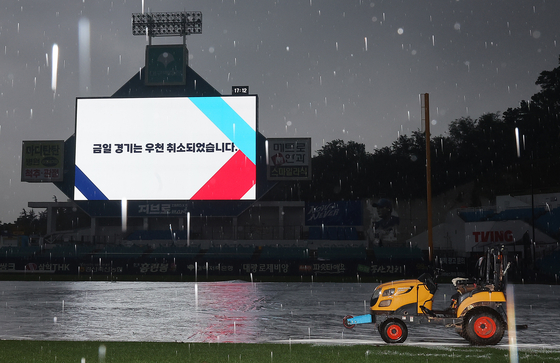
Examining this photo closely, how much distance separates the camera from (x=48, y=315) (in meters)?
13.9

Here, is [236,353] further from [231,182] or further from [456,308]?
[231,182]

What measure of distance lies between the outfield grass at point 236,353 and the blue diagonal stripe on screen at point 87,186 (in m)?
33.1

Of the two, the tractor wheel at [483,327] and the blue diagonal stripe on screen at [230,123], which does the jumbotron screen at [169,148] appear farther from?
the tractor wheel at [483,327]

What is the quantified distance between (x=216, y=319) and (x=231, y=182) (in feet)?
90.6

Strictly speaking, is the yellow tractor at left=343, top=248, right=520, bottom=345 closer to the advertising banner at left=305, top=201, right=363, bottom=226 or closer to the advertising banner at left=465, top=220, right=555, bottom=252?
the advertising banner at left=465, top=220, right=555, bottom=252

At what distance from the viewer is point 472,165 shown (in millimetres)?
66750

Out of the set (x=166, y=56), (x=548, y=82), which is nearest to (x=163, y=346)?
(x=166, y=56)

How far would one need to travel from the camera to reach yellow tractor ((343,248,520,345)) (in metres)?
9.29

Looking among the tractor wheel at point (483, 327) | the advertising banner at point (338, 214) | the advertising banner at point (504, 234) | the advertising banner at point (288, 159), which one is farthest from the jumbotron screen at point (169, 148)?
the tractor wheel at point (483, 327)

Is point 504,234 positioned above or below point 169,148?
below

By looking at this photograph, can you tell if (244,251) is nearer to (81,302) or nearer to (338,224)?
(338,224)

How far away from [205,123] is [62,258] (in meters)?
14.0

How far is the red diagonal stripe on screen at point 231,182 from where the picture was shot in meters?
40.2

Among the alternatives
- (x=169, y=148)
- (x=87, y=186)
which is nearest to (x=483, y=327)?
(x=169, y=148)
